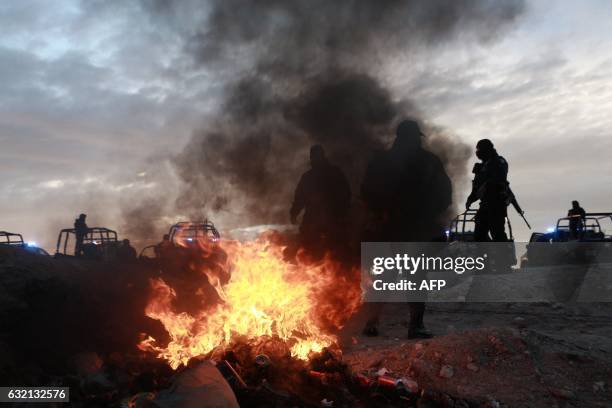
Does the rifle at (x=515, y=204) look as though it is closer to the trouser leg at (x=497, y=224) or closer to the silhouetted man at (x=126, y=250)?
the trouser leg at (x=497, y=224)

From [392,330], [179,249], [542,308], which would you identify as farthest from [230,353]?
[542,308]

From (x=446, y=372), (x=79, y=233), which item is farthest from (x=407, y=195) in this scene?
(x=79, y=233)

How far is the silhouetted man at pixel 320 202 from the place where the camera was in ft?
29.3

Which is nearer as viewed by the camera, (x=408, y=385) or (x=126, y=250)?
(x=408, y=385)

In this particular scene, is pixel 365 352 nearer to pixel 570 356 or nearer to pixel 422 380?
pixel 422 380

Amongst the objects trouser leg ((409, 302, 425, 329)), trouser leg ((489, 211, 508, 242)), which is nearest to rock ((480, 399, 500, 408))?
trouser leg ((409, 302, 425, 329))

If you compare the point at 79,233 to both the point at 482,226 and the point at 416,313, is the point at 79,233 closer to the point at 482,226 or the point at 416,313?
the point at 482,226

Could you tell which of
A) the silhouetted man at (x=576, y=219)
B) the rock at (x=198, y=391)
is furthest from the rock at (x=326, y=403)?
the silhouetted man at (x=576, y=219)

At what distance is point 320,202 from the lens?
8961 millimetres

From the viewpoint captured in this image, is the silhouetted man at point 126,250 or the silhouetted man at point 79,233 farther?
the silhouetted man at point 79,233

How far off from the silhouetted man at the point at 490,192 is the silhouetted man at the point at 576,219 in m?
5.50

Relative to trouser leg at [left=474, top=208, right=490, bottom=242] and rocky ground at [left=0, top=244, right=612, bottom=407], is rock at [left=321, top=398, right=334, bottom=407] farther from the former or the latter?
trouser leg at [left=474, top=208, right=490, bottom=242]

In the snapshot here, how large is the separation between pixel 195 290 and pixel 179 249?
1.49 meters

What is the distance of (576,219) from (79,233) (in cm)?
1735
